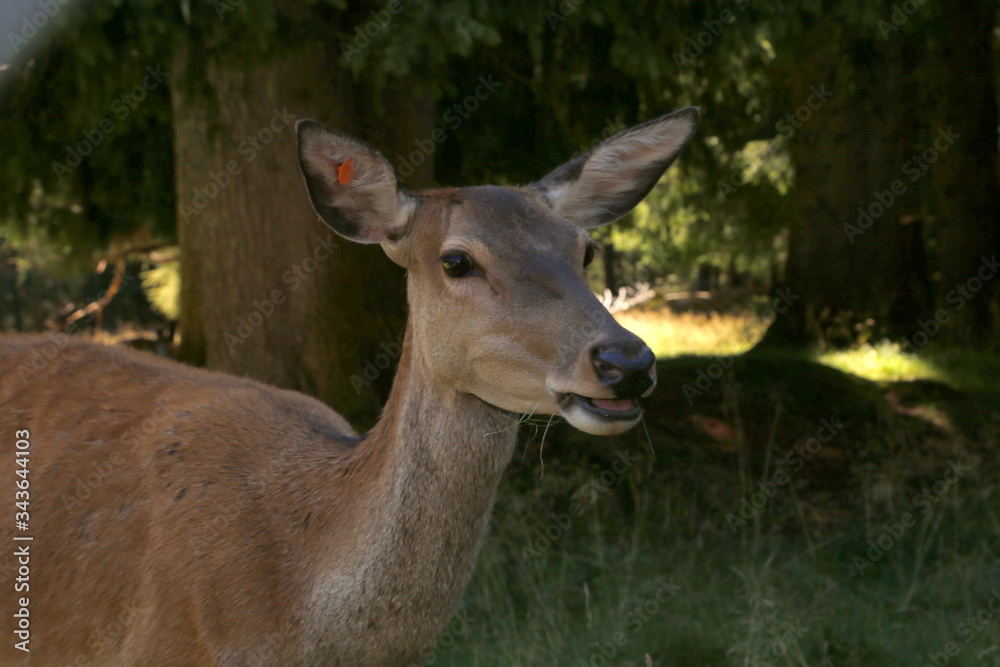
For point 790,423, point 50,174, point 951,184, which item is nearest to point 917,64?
point 951,184

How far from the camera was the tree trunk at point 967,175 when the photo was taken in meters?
10.9

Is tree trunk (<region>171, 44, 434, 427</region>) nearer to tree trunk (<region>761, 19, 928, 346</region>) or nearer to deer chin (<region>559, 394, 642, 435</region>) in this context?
deer chin (<region>559, 394, 642, 435</region>)

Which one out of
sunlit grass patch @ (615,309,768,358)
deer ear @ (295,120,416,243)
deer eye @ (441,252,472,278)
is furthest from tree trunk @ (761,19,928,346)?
deer eye @ (441,252,472,278)

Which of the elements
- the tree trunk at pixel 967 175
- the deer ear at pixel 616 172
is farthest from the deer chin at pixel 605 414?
the tree trunk at pixel 967 175

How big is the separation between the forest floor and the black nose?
107 cm

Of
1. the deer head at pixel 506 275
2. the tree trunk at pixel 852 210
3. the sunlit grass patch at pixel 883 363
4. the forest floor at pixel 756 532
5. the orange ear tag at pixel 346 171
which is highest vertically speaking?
the orange ear tag at pixel 346 171

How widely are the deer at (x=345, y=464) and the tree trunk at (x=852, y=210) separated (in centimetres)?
669

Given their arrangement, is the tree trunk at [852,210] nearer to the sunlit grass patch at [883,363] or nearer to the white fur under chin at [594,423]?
the sunlit grass patch at [883,363]

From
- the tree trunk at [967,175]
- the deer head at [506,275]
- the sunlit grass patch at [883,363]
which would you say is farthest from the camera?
the tree trunk at [967,175]

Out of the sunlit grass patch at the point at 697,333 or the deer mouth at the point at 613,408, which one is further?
the sunlit grass patch at the point at 697,333

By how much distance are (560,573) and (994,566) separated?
2292 millimetres

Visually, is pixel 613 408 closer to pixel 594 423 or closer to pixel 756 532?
pixel 594 423

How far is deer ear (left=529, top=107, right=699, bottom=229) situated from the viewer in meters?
4.00

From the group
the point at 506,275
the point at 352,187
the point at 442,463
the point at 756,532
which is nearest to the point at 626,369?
the point at 506,275
